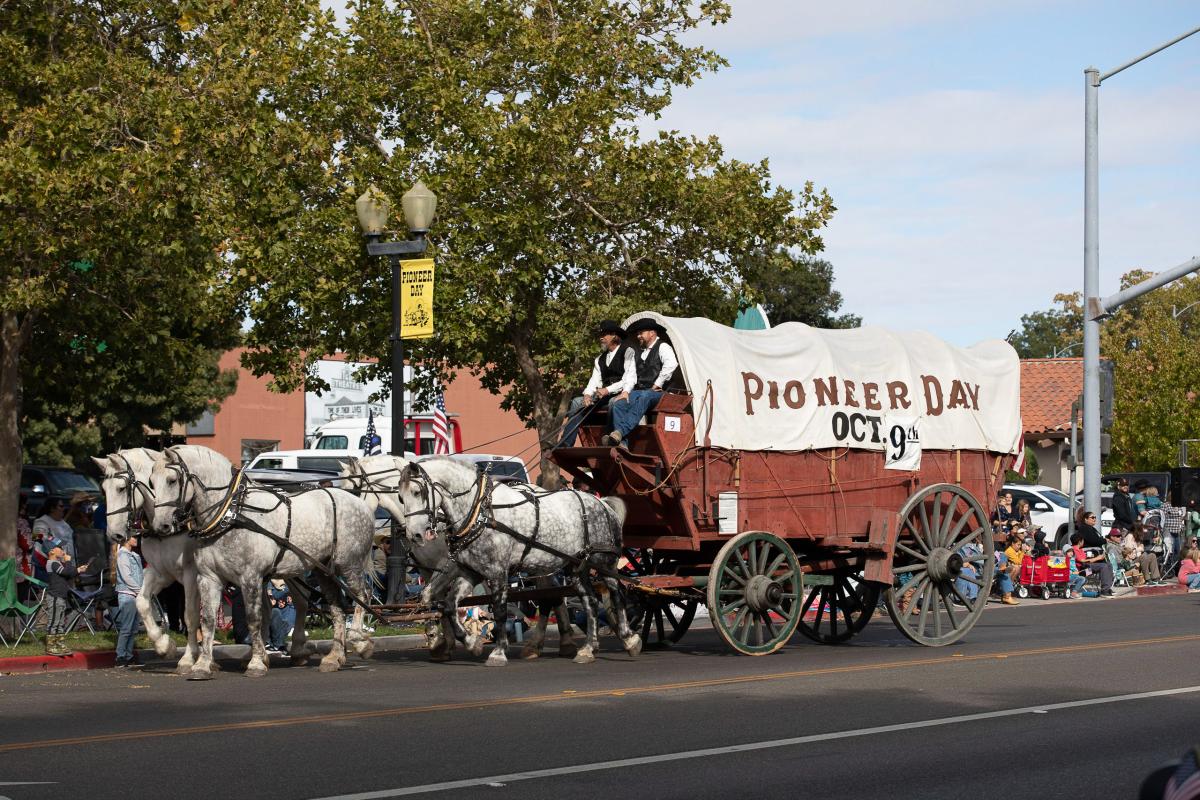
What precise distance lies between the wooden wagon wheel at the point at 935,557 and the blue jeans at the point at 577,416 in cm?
349

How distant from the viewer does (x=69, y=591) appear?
18.2 m

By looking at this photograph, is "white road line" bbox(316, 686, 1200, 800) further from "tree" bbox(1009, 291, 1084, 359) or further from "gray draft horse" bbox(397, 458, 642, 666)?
"tree" bbox(1009, 291, 1084, 359)

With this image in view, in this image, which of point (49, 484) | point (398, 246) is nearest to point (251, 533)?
point (398, 246)

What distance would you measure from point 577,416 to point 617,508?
1007 millimetres

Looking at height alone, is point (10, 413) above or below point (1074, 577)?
above

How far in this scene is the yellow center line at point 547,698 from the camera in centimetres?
1032

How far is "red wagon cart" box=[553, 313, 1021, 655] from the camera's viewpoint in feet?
50.4

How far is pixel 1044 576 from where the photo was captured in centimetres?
2691

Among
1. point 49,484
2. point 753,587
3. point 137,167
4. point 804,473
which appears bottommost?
point 753,587

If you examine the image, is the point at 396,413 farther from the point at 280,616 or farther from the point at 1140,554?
the point at 1140,554

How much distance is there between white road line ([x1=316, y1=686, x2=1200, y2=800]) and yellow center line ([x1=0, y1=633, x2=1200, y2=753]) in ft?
8.23

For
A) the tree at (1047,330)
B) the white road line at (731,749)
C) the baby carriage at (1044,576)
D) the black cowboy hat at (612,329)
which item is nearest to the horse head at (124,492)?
the black cowboy hat at (612,329)

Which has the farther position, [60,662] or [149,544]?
[60,662]

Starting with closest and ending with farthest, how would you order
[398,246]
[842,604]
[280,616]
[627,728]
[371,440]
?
[627,728] → [280,616] → [842,604] → [398,246] → [371,440]
